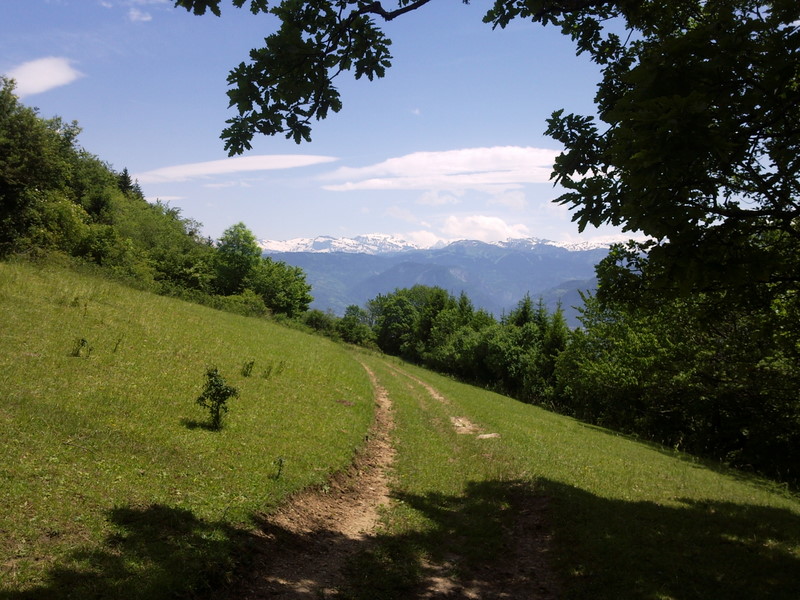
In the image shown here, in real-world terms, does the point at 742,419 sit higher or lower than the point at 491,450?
higher

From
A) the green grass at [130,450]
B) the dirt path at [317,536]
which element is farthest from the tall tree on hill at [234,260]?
the dirt path at [317,536]

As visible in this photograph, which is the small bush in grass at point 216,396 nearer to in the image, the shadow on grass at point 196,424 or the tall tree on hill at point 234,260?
the shadow on grass at point 196,424

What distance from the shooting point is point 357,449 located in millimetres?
15969

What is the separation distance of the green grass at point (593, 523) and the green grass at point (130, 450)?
287 centimetres

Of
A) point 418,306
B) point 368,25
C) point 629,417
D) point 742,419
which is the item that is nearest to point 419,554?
point 368,25

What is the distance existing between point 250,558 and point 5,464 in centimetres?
478

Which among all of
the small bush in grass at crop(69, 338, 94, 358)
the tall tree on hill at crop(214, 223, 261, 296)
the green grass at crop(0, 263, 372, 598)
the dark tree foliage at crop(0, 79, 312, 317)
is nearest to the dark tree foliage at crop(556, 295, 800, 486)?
the green grass at crop(0, 263, 372, 598)

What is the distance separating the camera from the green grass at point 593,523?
8109mm

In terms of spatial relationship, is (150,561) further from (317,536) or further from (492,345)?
(492,345)

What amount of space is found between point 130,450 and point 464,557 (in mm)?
7803

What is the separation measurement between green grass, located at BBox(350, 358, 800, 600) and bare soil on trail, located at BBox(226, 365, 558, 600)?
295 millimetres

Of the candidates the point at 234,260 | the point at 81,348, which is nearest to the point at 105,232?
the point at 234,260

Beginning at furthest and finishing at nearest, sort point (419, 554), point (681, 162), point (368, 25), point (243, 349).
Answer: point (243, 349) < point (419, 554) < point (368, 25) < point (681, 162)

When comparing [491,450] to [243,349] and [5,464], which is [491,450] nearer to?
[5,464]
